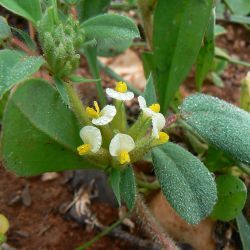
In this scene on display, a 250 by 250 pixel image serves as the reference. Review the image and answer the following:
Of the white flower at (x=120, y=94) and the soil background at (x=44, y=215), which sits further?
the soil background at (x=44, y=215)

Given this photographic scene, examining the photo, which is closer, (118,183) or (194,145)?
(118,183)

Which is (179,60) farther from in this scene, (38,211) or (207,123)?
(38,211)

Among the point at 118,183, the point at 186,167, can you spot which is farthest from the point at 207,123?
the point at 118,183

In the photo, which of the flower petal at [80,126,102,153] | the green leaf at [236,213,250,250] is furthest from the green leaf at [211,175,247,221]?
the flower petal at [80,126,102,153]

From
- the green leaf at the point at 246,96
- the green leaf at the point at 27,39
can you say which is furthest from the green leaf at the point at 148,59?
the green leaf at the point at 27,39

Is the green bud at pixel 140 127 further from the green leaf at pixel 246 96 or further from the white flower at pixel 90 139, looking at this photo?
the green leaf at pixel 246 96

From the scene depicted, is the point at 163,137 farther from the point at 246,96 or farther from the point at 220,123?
the point at 246,96
